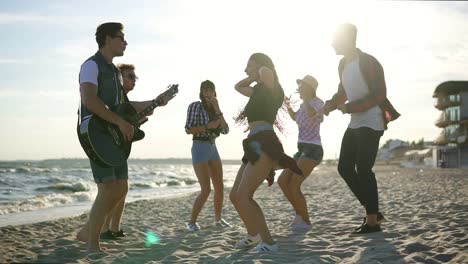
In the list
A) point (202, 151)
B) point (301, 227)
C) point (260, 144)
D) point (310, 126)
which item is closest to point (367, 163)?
point (310, 126)

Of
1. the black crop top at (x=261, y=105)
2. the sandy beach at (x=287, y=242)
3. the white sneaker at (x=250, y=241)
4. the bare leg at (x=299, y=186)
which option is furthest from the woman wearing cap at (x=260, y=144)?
the bare leg at (x=299, y=186)

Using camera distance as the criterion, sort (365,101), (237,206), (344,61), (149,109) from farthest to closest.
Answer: (344,61) < (365,101) < (149,109) < (237,206)

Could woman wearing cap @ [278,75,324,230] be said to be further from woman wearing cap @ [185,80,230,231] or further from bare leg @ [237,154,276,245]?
bare leg @ [237,154,276,245]

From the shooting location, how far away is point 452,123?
56.8 meters

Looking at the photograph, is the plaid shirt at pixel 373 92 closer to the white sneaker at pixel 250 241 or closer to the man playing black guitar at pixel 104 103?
the white sneaker at pixel 250 241

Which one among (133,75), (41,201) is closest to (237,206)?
(133,75)

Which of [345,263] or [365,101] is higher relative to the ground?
[365,101]

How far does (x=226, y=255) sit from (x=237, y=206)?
50cm

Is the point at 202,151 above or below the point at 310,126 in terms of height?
below

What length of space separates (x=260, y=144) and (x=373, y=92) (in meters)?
1.72

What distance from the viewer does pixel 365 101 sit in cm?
528

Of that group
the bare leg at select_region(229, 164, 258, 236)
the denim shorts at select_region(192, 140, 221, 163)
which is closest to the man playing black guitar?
the bare leg at select_region(229, 164, 258, 236)

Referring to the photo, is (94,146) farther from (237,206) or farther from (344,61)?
(344,61)

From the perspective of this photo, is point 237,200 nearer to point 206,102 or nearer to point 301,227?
point 301,227
